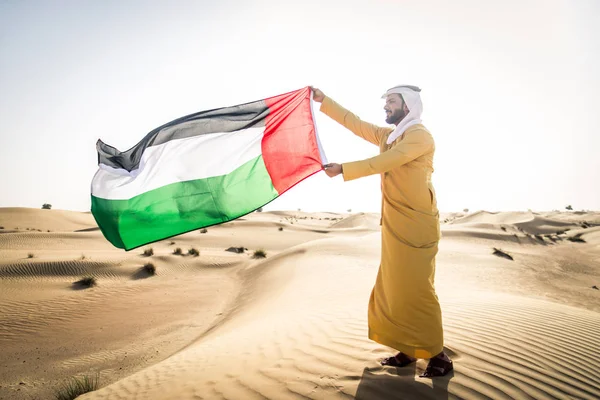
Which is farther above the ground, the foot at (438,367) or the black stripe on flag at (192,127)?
the black stripe on flag at (192,127)

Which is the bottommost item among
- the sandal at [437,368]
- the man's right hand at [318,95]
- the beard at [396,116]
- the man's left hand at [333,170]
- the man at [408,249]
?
the sandal at [437,368]

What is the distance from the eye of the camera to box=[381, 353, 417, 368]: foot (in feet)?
10.8

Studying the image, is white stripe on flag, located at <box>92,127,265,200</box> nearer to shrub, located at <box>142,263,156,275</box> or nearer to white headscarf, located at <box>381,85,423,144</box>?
white headscarf, located at <box>381,85,423,144</box>

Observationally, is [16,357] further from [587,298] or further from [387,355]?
[587,298]

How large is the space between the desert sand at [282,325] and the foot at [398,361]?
103 mm

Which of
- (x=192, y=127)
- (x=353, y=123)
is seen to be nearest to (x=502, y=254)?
(x=353, y=123)

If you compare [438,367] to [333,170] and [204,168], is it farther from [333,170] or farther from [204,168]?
[204,168]

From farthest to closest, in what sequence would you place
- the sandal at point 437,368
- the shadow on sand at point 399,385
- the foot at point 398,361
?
the foot at point 398,361
the sandal at point 437,368
the shadow on sand at point 399,385

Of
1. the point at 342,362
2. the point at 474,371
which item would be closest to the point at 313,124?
the point at 342,362

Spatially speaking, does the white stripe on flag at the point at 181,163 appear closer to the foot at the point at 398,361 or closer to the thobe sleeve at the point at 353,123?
the thobe sleeve at the point at 353,123

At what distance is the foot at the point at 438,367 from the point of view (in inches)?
119

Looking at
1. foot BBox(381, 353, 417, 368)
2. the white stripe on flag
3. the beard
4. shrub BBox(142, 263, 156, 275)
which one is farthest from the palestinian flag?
shrub BBox(142, 263, 156, 275)

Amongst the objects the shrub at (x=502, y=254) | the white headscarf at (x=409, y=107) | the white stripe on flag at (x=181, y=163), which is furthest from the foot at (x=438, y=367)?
the shrub at (x=502, y=254)

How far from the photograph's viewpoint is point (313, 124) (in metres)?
4.59
